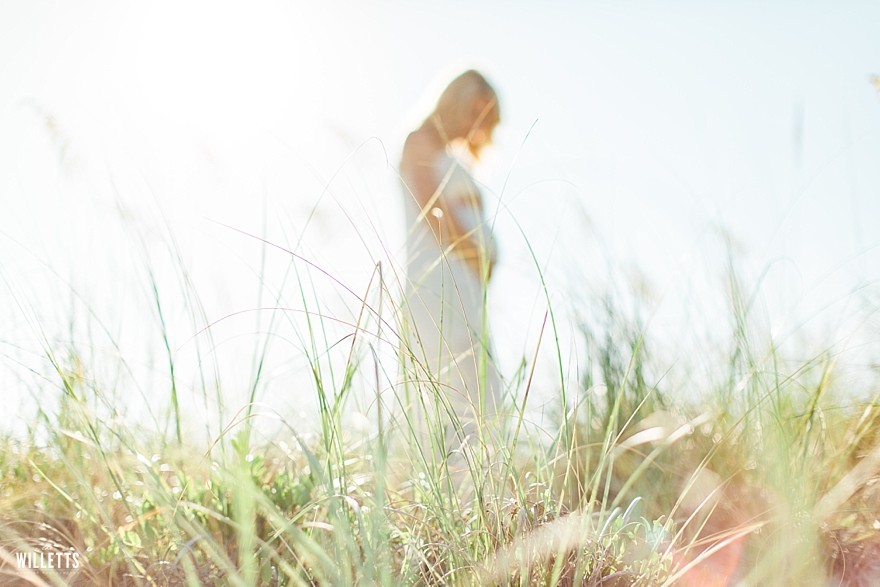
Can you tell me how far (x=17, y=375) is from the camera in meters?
1.23

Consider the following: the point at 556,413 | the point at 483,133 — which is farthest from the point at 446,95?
the point at 556,413

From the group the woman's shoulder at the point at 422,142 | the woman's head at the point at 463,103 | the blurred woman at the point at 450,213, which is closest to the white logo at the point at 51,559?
the blurred woman at the point at 450,213

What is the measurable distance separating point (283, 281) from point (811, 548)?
0.95 m

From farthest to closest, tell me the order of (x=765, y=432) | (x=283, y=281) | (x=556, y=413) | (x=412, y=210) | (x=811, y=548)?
1. (x=412, y=210)
2. (x=556, y=413)
3. (x=283, y=281)
4. (x=765, y=432)
5. (x=811, y=548)

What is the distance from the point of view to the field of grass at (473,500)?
72 cm

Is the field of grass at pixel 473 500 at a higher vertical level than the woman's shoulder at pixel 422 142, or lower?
lower

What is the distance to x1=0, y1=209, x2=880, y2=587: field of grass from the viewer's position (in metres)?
0.72

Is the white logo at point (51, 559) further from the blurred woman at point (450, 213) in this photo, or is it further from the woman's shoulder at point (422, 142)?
the woman's shoulder at point (422, 142)

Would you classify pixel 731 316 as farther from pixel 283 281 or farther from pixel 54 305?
pixel 54 305

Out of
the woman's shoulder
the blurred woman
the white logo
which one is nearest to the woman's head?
the blurred woman

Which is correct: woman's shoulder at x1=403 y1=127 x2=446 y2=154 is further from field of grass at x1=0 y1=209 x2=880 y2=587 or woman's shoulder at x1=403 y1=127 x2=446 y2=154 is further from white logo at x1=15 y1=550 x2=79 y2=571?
white logo at x1=15 y1=550 x2=79 y2=571

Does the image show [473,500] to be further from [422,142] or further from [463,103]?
[463,103]

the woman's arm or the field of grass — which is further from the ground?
the woman's arm

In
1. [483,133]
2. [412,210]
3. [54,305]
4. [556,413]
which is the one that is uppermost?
[483,133]
